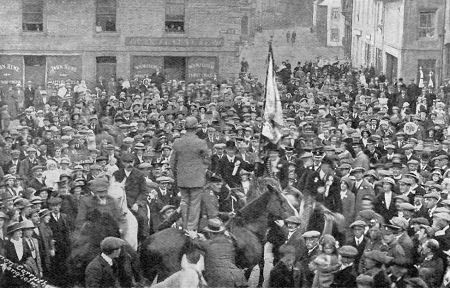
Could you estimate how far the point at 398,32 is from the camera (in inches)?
1662

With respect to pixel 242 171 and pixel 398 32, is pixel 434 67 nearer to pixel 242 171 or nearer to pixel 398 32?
pixel 398 32

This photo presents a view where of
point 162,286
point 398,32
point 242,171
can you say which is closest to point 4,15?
point 398,32

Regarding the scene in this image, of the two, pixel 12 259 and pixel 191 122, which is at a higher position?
pixel 191 122

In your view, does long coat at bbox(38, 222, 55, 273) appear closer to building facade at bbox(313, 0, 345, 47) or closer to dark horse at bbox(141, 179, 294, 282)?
dark horse at bbox(141, 179, 294, 282)

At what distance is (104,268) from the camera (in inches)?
424

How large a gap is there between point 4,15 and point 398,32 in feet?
59.5

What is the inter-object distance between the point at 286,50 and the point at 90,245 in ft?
174

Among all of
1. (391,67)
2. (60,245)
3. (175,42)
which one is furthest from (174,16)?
(60,245)

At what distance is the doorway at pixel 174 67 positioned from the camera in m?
37.9

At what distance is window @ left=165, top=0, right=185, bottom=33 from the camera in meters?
37.7

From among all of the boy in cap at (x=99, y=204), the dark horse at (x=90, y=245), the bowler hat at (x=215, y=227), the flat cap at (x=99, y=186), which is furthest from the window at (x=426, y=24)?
the bowler hat at (x=215, y=227)

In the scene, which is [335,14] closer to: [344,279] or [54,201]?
[54,201]

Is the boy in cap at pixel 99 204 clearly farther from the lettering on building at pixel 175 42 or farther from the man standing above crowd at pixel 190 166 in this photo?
the lettering on building at pixel 175 42

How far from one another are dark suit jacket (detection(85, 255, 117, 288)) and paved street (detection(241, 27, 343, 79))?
138 feet
